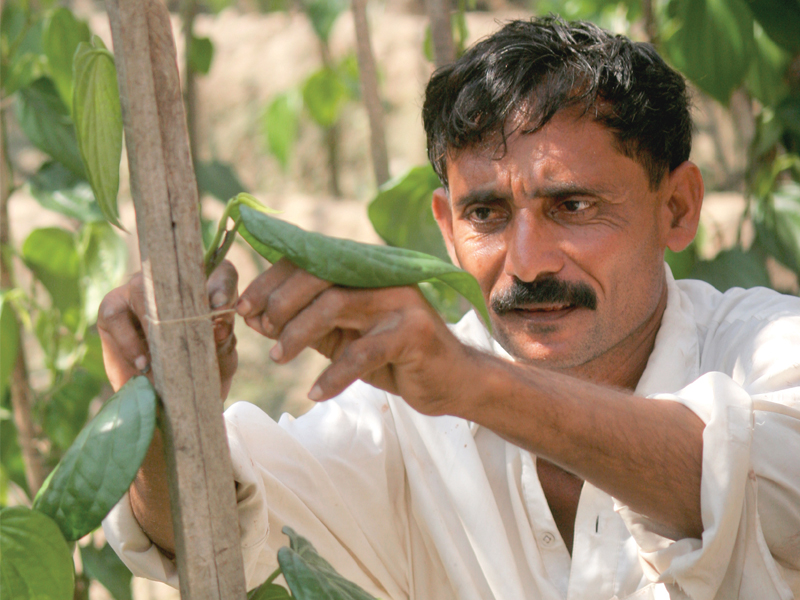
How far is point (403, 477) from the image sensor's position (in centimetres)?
95

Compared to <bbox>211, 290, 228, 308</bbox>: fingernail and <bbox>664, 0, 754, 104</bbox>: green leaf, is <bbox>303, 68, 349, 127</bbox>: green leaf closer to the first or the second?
<bbox>664, 0, 754, 104</bbox>: green leaf

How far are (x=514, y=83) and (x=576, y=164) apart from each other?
0.41ft

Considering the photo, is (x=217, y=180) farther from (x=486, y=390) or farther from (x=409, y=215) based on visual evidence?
(x=486, y=390)

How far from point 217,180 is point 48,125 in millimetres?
340

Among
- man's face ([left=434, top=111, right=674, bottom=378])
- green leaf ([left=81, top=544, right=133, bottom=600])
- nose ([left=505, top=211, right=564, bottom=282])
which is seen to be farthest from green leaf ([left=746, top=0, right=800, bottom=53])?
green leaf ([left=81, top=544, right=133, bottom=600])

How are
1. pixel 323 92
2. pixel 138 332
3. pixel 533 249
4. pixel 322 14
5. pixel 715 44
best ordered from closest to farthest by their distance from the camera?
pixel 138 332 → pixel 533 249 → pixel 715 44 → pixel 322 14 → pixel 323 92

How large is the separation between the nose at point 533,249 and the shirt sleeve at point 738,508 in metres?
0.22

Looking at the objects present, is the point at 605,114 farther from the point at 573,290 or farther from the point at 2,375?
the point at 2,375

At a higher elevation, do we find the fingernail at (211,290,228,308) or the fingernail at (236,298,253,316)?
the fingernail at (211,290,228,308)

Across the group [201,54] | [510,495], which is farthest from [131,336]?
[201,54]

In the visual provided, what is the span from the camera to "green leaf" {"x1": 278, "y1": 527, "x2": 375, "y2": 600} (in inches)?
17.0

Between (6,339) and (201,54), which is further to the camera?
(201,54)

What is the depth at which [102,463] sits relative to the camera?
42 centimetres

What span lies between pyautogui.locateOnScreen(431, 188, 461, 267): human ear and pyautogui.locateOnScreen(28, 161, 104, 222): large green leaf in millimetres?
453
